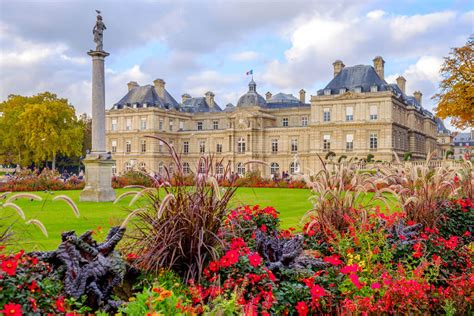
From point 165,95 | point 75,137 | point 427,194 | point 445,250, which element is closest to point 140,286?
point 445,250

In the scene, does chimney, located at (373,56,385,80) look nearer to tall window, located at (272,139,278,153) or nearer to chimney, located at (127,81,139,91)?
tall window, located at (272,139,278,153)

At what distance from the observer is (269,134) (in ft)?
195

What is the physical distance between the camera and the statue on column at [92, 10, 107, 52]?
1718 cm

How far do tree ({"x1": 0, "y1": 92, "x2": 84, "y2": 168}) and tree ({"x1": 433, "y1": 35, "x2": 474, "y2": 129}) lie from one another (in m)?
36.9

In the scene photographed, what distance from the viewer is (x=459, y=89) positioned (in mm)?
29984

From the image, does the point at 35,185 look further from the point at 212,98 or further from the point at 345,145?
the point at 212,98

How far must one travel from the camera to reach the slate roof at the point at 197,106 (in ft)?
237

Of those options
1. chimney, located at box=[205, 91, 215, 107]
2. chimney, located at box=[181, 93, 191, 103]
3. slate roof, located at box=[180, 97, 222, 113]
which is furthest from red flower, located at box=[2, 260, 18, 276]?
chimney, located at box=[181, 93, 191, 103]

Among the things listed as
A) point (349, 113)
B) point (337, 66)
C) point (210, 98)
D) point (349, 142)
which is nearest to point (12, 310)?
point (349, 142)

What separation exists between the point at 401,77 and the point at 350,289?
65743 millimetres

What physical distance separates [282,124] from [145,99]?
18.9m

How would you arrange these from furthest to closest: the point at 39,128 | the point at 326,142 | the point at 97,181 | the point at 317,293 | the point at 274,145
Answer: the point at 274,145 → the point at 326,142 → the point at 39,128 → the point at 97,181 → the point at 317,293

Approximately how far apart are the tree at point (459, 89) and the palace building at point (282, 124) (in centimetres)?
1661

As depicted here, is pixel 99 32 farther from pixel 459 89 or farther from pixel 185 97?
pixel 185 97
